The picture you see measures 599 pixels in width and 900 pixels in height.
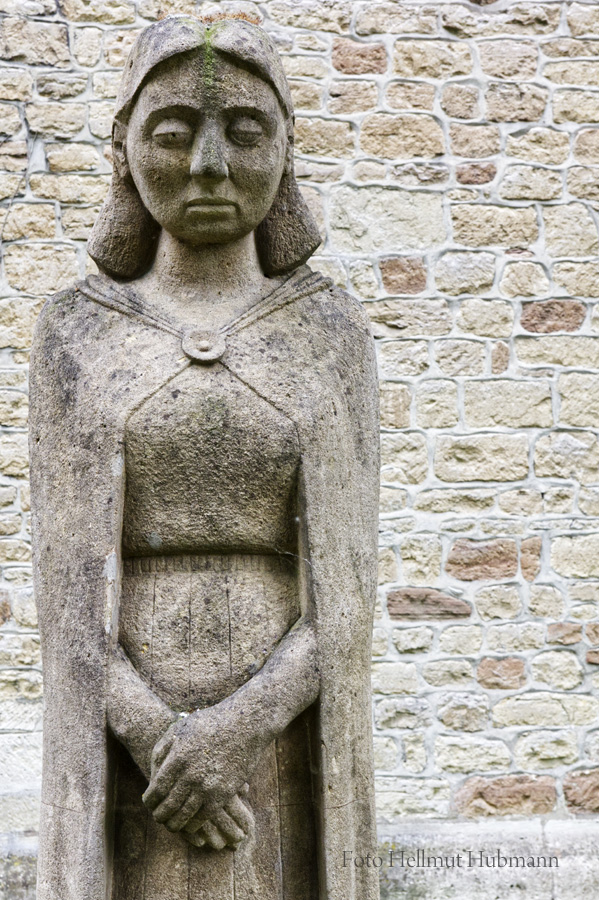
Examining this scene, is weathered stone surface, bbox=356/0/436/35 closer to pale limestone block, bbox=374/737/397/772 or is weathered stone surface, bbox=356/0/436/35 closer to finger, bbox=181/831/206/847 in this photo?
pale limestone block, bbox=374/737/397/772

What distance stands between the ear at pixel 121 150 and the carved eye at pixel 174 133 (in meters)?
0.19

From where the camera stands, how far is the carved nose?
2117 millimetres

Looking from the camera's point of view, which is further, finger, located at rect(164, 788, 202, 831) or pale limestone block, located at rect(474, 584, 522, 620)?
pale limestone block, located at rect(474, 584, 522, 620)

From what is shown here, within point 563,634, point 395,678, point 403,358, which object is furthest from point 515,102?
point 395,678

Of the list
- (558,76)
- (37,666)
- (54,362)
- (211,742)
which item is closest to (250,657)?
(211,742)

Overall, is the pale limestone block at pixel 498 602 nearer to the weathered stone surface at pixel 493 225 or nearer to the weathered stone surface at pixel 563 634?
the weathered stone surface at pixel 563 634

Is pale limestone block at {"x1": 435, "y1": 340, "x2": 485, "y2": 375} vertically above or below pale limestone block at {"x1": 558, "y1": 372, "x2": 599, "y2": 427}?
above

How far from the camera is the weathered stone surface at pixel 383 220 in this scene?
18.6ft

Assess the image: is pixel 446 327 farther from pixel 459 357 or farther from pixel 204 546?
pixel 204 546

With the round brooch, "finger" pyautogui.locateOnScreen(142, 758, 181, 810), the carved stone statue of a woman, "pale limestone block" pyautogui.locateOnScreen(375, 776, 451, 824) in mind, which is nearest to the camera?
"finger" pyautogui.locateOnScreen(142, 758, 181, 810)

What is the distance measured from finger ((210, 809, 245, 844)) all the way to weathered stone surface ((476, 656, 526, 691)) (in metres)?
3.50

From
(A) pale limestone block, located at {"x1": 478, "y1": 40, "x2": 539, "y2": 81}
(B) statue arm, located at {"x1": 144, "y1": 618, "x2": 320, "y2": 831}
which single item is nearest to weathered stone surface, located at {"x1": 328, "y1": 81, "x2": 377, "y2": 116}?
(A) pale limestone block, located at {"x1": 478, "y1": 40, "x2": 539, "y2": 81}

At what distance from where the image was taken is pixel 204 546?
219 centimetres

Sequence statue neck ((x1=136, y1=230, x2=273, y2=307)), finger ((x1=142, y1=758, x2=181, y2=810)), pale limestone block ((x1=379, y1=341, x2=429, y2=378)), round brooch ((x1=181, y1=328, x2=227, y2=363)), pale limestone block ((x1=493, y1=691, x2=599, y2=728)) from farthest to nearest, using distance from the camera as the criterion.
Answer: pale limestone block ((x1=379, y1=341, x2=429, y2=378)) → pale limestone block ((x1=493, y1=691, x2=599, y2=728)) → statue neck ((x1=136, y1=230, x2=273, y2=307)) → round brooch ((x1=181, y1=328, x2=227, y2=363)) → finger ((x1=142, y1=758, x2=181, y2=810))
